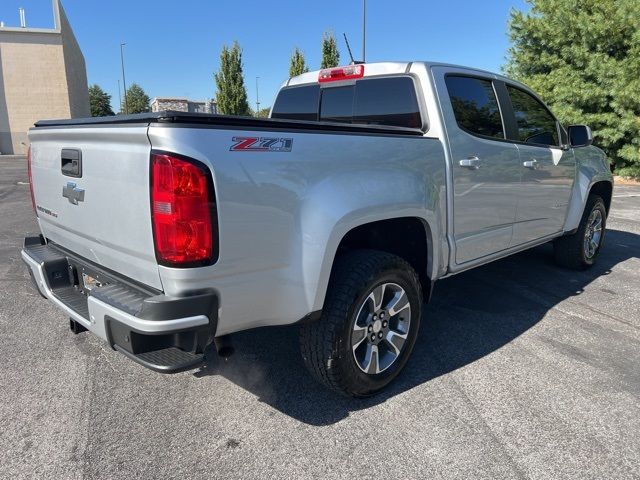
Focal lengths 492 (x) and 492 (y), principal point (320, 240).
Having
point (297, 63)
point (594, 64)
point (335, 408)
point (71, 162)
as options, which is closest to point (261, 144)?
point (71, 162)

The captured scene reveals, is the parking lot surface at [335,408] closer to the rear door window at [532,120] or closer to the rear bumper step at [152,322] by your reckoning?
the rear bumper step at [152,322]

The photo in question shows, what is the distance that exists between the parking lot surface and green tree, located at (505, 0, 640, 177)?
11.5 metres

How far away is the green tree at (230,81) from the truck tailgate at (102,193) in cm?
2534

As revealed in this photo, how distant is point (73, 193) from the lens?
8.41 feet

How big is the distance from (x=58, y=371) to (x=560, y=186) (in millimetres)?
4323

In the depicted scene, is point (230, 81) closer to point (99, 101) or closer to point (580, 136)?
point (580, 136)

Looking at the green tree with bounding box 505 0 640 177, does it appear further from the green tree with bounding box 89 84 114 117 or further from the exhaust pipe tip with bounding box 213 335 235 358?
the green tree with bounding box 89 84 114 117

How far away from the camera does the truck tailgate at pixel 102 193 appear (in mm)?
2080

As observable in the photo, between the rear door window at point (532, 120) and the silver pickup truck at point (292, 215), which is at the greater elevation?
the rear door window at point (532, 120)

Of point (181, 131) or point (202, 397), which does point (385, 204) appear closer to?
point (181, 131)

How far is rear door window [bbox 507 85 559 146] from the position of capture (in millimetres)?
4105

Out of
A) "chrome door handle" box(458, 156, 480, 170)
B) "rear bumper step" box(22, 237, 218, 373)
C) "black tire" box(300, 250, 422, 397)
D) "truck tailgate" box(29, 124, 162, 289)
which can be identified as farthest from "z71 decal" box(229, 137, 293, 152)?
"chrome door handle" box(458, 156, 480, 170)

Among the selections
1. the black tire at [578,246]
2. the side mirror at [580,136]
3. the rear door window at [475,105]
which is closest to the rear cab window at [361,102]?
the rear door window at [475,105]

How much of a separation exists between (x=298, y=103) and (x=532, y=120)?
206cm
